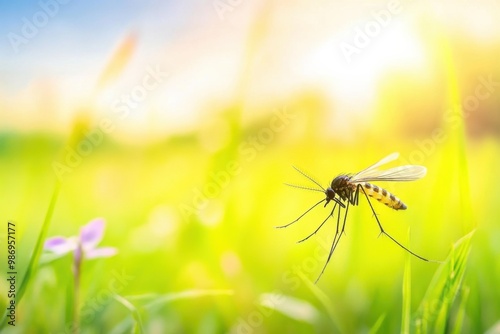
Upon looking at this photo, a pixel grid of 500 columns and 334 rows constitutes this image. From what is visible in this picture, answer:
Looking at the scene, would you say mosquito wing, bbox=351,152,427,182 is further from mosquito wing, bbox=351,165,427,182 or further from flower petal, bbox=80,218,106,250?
flower petal, bbox=80,218,106,250

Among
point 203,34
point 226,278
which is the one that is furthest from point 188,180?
point 203,34

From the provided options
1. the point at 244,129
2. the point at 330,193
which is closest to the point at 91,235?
the point at 244,129

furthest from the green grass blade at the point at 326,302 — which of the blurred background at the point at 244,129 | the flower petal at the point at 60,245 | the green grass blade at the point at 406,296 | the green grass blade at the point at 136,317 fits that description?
the flower petal at the point at 60,245

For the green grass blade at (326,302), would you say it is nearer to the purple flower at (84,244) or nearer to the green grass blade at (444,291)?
the green grass blade at (444,291)

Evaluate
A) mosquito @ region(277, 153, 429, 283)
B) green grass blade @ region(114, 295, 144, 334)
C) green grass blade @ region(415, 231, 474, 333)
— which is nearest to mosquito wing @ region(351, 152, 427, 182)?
mosquito @ region(277, 153, 429, 283)

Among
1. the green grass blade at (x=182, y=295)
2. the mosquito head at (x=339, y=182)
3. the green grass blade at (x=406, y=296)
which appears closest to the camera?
the green grass blade at (x=406, y=296)

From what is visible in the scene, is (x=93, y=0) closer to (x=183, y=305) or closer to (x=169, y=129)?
(x=169, y=129)

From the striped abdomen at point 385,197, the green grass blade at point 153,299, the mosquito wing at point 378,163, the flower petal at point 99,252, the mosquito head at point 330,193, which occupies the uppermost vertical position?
the flower petal at point 99,252
